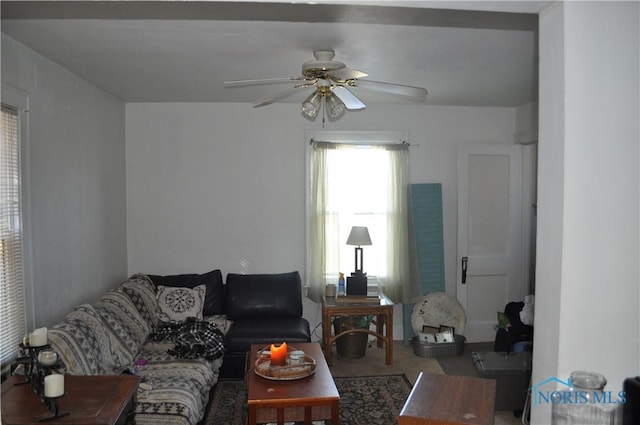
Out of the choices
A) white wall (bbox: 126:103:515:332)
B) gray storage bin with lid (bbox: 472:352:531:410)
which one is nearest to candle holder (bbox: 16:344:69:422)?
gray storage bin with lid (bbox: 472:352:531:410)

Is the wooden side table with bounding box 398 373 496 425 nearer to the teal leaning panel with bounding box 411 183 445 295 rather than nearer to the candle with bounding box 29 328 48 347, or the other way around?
the candle with bounding box 29 328 48 347

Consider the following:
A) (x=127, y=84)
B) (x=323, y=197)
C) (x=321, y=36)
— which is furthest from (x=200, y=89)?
(x=321, y=36)

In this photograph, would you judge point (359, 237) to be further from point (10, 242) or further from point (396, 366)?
point (10, 242)

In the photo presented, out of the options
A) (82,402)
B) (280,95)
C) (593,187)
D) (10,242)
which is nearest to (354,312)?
(280,95)

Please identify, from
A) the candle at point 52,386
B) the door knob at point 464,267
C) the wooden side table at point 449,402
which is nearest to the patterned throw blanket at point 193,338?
the candle at point 52,386

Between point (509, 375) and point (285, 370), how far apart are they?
1.59 metres

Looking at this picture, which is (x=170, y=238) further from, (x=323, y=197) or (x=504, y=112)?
(x=504, y=112)

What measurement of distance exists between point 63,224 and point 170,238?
163 cm

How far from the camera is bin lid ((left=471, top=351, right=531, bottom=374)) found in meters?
3.66

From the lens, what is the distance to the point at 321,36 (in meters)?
2.96

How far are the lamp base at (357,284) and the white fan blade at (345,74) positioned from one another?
94.8 inches

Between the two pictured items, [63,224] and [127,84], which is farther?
[127,84]

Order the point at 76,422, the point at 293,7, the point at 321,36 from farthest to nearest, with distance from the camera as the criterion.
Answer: the point at 321,36 < the point at 293,7 < the point at 76,422

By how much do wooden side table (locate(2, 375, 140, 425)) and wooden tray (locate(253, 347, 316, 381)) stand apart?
3.71 ft
